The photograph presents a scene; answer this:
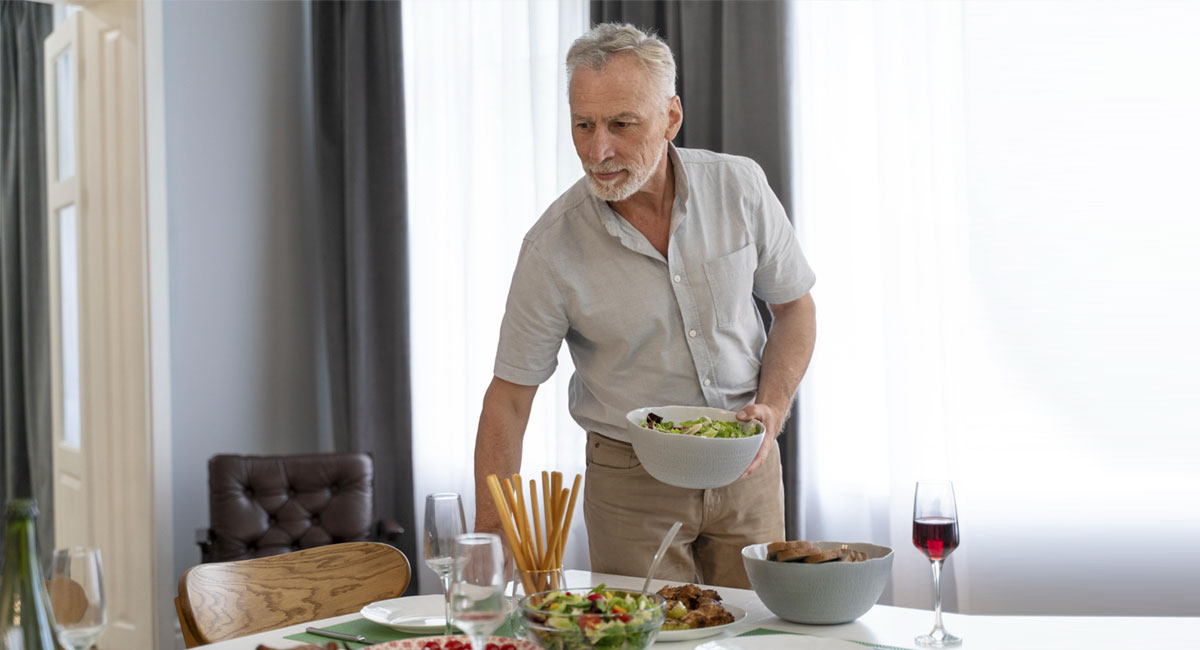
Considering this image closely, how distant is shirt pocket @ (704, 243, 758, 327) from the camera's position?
210 cm

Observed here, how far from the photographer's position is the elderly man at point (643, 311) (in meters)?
2.04

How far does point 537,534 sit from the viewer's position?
149 cm

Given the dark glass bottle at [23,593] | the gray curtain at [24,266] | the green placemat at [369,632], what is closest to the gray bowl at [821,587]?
the green placemat at [369,632]

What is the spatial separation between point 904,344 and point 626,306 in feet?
3.47

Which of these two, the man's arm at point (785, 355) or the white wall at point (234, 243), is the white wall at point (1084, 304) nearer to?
the man's arm at point (785, 355)

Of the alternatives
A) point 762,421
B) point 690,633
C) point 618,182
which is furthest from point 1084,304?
point 690,633

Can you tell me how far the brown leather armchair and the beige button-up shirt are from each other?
4.75ft

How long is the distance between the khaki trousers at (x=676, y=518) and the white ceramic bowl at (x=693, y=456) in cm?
32

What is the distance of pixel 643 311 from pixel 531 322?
0.75 ft

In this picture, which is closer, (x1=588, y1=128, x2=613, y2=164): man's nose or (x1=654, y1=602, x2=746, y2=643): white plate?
(x1=654, y1=602, x2=746, y2=643): white plate

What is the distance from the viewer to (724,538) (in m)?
2.09

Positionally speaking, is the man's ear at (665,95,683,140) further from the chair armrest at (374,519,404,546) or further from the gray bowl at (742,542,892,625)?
the chair armrest at (374,519,404,546)

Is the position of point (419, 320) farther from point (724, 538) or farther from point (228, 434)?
point (724, 538)

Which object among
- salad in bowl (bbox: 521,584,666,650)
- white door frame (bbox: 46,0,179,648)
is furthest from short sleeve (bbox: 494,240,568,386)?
white door frame (bbox: 46,0,179,648)
